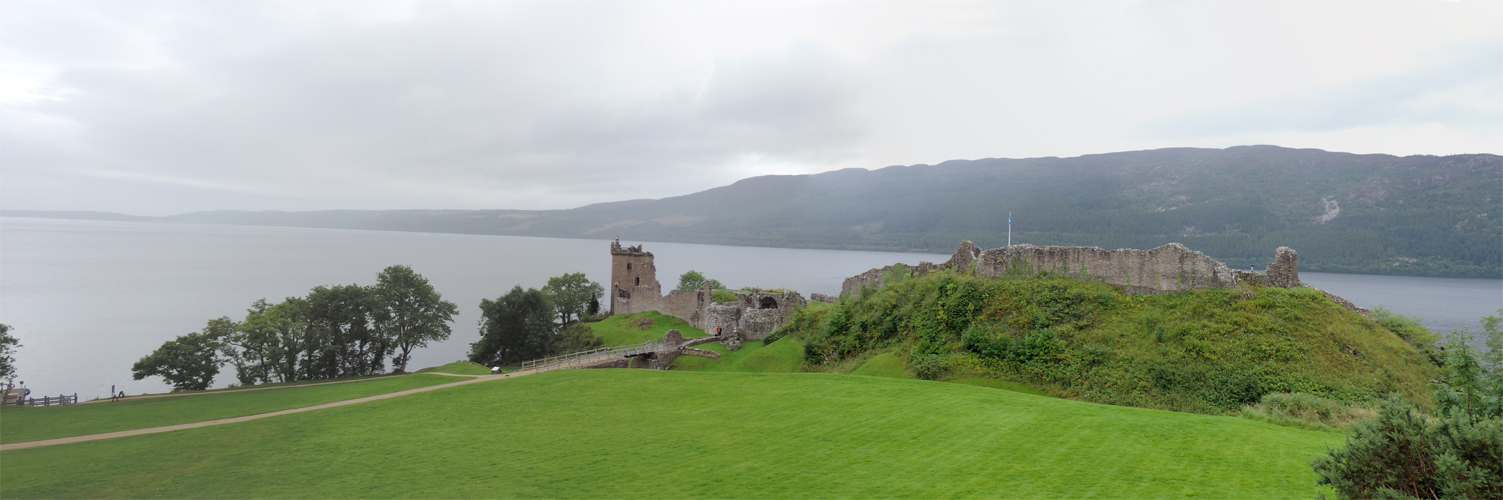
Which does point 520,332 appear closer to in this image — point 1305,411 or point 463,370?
point 463,370

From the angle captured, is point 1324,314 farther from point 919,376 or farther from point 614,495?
point 614,495

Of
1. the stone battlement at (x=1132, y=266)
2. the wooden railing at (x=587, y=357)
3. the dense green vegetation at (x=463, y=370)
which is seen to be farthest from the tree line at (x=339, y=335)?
the stone battlement at (x=1132, y=266)

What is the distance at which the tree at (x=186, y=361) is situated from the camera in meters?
28.3

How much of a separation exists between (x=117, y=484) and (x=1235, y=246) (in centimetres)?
16563

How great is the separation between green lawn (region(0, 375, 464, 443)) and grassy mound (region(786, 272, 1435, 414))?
19267 millimetres

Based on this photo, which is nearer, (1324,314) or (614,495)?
(614,495)

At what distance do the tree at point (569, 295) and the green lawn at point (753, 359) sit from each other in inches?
965

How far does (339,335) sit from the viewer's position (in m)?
37.1

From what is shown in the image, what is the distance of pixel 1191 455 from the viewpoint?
31.7 ft

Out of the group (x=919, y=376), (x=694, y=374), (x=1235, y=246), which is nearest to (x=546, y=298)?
(x=694, y=374)

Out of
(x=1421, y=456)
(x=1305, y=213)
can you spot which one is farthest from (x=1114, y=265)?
(x=1305, y=213)

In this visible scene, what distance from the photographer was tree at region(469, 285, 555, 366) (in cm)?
4397

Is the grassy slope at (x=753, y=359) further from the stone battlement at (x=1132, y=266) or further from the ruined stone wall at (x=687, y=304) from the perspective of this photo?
the ruined stone wall at (x=687, y=304)

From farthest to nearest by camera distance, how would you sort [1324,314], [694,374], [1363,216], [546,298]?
[1363,216], [546,298], [694,374], [1324,314]
